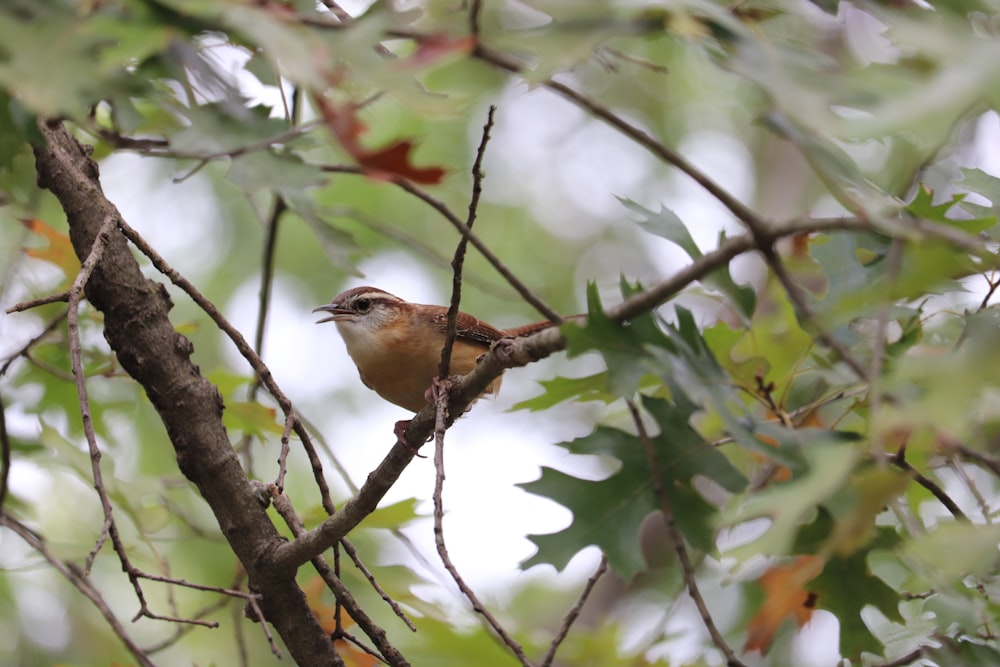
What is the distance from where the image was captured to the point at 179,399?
330cm

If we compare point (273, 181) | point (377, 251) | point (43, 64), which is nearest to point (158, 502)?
point (273, 181)

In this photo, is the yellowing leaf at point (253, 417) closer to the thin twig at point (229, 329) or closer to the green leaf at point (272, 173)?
the thin twig at point (229, 329)

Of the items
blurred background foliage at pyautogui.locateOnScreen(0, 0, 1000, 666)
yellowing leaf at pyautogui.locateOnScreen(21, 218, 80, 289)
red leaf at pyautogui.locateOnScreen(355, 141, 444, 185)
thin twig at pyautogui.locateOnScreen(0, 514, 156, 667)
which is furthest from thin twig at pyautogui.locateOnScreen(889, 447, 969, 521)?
yellowing leaf at pyautogui.locateOnScreen(21, 218, 80, 289)

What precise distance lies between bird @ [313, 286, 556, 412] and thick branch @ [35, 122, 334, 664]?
1404 millimetres

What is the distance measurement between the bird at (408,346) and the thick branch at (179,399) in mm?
1404

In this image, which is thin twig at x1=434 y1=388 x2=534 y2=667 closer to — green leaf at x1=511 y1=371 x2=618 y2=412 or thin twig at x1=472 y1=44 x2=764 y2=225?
green leaf at x1=511 y1=371 x2=618 y2=412

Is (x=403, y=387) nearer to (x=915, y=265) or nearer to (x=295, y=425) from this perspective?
(x=295, y=425)

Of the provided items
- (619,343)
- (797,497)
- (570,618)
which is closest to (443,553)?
(619,343)

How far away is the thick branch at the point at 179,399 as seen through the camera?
3.26 m

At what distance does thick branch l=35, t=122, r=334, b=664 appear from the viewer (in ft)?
10.7

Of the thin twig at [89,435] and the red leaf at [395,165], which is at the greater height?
the thin twig at [89,435]

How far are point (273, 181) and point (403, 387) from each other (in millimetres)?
2164

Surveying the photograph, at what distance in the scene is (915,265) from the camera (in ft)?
5.70

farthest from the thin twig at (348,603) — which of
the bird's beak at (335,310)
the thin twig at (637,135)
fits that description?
the bird's beak at (335,310)
